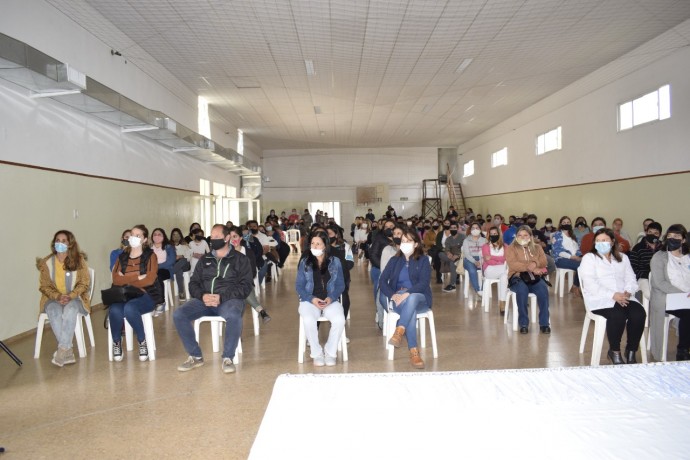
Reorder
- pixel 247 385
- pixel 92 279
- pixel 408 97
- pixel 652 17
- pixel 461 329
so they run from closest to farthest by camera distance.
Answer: pixel 247 385 → pixel 92 279 → pixel 461 329 → pixel 652 17 → pixel 408 97

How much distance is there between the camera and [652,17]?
26.7ft

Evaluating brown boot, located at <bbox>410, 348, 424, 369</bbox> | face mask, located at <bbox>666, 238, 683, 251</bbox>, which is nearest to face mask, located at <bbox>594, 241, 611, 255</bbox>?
face mask, located at <bbox>666, 238, 683, 251</bbox>

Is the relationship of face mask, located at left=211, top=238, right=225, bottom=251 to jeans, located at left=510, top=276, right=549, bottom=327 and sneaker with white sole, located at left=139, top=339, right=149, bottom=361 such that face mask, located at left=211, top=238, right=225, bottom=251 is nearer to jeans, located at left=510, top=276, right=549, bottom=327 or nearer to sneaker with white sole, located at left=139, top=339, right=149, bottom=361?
sneaker with white sole, located at left=139, top=339, right=149, bottom=361

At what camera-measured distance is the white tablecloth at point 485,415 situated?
232 centimetres

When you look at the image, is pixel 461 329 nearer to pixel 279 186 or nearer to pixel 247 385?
pixel 247 385

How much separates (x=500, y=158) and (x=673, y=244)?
561 inches

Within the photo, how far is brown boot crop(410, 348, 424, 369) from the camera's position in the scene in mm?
4625

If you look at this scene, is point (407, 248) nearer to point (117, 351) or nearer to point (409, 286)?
point (409, 286)

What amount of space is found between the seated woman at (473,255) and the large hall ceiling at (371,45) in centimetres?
333

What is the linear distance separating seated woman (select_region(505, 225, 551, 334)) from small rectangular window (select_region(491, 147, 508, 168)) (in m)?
12.5

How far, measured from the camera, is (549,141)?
1439cm

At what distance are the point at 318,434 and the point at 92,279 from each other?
12.7 feet

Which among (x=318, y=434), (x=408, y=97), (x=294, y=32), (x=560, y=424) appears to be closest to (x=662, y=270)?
(x=560, y=424)

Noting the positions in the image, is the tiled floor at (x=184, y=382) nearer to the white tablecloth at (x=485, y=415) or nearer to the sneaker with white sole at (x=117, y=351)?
the sneaker with white sole at (x=117, y=351)
